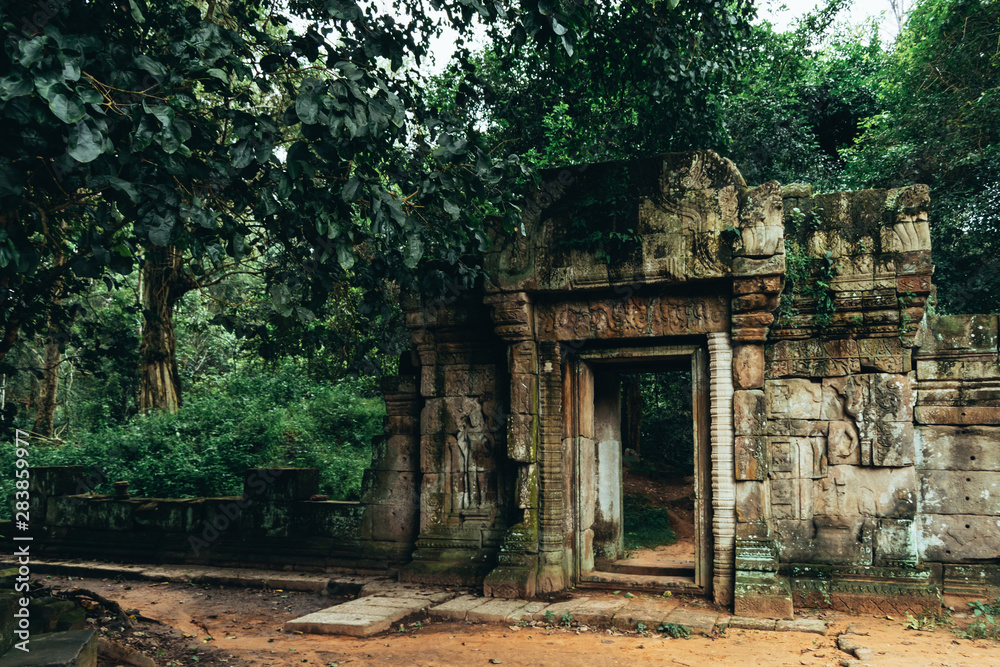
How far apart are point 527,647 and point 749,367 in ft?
10.5

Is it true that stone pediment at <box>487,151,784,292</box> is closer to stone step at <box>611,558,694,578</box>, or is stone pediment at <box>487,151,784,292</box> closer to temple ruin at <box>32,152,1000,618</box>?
temple ruin at <box>32,152,1000,618</box>

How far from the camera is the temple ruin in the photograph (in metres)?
6.44

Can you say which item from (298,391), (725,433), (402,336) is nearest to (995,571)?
(725,433)

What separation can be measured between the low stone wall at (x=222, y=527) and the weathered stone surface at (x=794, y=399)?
13.6 ft

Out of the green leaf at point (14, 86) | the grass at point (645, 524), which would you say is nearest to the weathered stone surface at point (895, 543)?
the grass at point (645, 524)

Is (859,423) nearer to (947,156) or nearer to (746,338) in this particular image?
(746,338)

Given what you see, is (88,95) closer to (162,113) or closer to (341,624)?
(162,113)

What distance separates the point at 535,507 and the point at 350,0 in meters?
4.79

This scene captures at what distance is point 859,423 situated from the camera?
260 inches

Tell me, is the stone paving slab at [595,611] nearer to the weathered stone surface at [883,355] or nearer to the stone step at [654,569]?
the stone step at [654,569]

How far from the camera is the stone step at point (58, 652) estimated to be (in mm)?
3523

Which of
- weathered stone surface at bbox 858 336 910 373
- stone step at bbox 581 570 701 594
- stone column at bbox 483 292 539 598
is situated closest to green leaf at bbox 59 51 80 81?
stone column at bbox 483 292 539 598

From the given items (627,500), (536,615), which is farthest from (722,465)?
(627,500)

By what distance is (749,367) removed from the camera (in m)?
6.55
